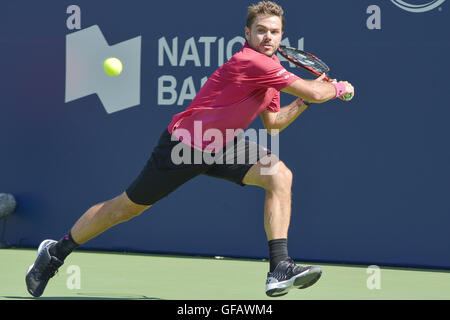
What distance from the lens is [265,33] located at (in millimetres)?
4031

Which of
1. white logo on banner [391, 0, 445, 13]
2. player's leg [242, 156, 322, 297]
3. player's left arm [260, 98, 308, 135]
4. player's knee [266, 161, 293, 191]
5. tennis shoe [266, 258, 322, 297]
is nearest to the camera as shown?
tennis shoe [266, 258, 322, 297]

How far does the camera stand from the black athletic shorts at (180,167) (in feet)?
13.2

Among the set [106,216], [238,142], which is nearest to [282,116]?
[238,142]

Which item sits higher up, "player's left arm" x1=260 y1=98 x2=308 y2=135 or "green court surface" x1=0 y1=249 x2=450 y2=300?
"player's left arm" x1=260 y1=98 x2=308 y2=135

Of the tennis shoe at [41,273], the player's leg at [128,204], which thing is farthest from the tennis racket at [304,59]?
the tennis shoe at [41,273]

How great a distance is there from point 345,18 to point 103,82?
5.67 ft

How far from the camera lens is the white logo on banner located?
17.9 feet

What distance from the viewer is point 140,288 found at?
4.59 meters

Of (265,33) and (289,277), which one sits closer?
(289,277)

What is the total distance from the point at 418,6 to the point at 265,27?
182 cm

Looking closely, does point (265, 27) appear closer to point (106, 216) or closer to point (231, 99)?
point (231, 99)

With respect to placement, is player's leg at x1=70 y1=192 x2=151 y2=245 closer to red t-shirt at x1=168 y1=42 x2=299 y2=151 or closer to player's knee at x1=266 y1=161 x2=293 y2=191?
red t-shirt at x1=168 y1=42 x2=299 y2=151

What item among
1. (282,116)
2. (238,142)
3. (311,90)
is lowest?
(238,142)

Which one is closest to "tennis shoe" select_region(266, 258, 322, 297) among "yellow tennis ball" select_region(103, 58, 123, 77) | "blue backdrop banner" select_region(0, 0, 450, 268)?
"blue backdrop banner" select_region(0, 0, 450, 268)
